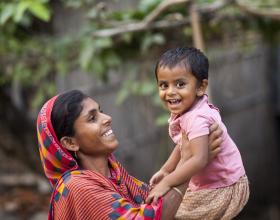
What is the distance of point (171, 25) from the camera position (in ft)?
15.1

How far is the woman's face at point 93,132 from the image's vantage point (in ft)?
8.96

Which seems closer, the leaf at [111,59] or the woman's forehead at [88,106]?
the woman's forehead at [88,106]

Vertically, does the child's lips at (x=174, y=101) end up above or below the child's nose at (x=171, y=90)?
below

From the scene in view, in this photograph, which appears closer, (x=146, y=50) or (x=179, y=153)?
(x=179, y=153)

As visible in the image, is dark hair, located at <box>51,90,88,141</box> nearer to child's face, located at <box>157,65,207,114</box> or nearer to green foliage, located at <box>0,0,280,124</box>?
child's face, located at <box>157,65,207,114</box>

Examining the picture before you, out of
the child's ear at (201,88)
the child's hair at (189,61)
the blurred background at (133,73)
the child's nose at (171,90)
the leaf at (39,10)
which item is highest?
the leaf at (39,10)

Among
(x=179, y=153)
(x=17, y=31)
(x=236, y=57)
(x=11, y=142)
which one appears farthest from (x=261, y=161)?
(x=179, y=153)

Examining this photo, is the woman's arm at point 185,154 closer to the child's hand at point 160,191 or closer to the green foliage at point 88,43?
the child's hand at point 160,191

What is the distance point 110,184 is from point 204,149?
505 millimetres

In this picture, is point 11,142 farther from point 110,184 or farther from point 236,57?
point 110,184

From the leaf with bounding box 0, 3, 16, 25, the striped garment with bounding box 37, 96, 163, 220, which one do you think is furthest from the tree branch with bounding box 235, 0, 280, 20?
the striped garment with bounding box 37, 96, 163, 220

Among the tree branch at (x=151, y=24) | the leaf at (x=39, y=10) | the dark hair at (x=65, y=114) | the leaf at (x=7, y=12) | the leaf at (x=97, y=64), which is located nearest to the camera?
the dark hair at (x=65, y=114)

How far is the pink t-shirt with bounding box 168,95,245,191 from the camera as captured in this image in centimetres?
251

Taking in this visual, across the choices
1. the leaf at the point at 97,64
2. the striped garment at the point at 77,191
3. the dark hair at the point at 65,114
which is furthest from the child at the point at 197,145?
the leaf at the point at 97,64
